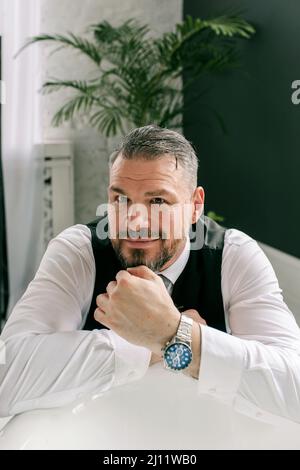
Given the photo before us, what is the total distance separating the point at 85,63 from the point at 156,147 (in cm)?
310

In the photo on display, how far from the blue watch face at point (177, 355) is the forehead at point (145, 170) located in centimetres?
35

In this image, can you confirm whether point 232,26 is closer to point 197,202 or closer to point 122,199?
point 197,202

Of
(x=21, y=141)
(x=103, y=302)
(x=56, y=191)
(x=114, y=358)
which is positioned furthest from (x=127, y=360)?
(x=56, y=191)

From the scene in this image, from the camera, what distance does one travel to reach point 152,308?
101 centimetres

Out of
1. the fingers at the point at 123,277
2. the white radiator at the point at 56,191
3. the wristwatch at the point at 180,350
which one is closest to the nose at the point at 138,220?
the fingers at the point at 123,277

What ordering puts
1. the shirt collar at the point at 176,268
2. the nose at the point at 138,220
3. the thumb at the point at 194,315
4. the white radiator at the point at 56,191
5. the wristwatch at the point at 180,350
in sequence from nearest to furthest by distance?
the wristwatch at the point at 180,350 < the nose at the point at 138,220 < the thumb at the point at 194,315 < the shirt collar at the point at 176,268 < the white radiator at the point at 56,191

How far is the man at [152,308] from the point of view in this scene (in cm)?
103

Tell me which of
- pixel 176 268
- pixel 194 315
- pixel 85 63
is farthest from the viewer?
pixel 85 63

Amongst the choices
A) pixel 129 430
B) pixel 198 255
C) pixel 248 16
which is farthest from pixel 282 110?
pixel 129 430

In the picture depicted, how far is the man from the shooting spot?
1.03 metres

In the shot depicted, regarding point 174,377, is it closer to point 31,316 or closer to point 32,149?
point 31,316

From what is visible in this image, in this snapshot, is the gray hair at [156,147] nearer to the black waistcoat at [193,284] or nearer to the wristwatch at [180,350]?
the black waistcoat at [193,284]

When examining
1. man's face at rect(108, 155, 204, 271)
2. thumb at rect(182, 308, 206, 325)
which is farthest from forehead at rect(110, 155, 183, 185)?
thumb at rect(182, 308, 206, 325)

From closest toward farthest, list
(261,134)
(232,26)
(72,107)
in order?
(261,134) < (232,26) < (72,107)
